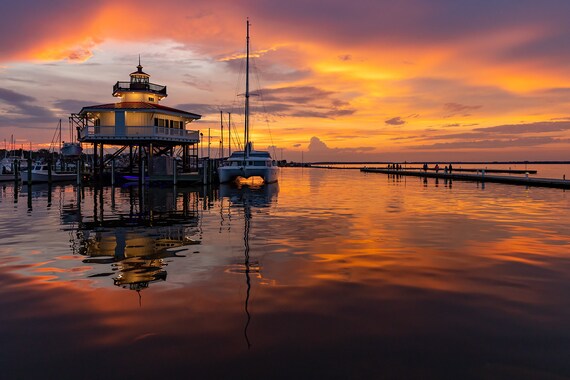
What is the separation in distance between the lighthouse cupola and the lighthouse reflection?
31.9 m

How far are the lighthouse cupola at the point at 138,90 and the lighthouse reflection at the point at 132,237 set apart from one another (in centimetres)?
3185

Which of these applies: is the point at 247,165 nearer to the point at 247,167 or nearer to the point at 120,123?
the point at 247,167

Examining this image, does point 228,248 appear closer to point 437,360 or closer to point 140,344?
point 140,344

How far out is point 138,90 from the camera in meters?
54.4

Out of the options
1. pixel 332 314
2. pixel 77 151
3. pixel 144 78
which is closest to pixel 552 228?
pixel 332 314

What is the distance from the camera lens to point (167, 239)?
14930 millimetres

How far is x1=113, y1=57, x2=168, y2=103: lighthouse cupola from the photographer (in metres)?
54.6

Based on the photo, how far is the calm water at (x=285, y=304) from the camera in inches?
217

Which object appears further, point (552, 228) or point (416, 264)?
point (552, 228)

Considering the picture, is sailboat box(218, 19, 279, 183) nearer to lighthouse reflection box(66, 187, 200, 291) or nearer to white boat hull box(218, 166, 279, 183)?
white boat hull box(218, 166, 279, 183)

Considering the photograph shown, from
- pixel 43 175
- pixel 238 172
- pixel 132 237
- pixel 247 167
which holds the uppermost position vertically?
pixel 247 167

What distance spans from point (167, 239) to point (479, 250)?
1007 centimetres

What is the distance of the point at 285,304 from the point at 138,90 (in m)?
52.2

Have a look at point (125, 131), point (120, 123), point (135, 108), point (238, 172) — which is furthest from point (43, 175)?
point (238, 172)
